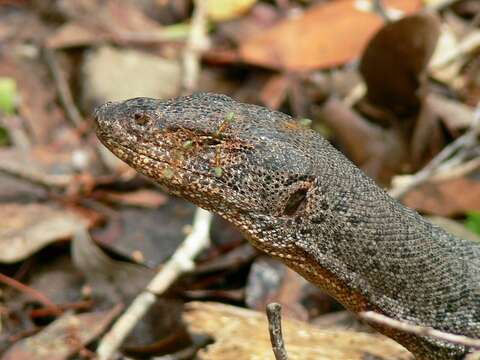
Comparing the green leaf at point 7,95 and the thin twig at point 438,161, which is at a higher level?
the thin twig at point 438,161

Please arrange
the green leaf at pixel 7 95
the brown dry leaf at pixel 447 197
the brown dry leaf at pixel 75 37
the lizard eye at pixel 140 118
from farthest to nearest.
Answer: the brown dry leaf at pixel 75 37 < the green leaf at pixel 7 95 < the brown dry leaf at pixel 447 197 < the lizard eye at pixel 140 118

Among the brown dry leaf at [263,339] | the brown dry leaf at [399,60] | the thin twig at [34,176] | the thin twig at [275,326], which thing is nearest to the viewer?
the thin twig at [275,326]

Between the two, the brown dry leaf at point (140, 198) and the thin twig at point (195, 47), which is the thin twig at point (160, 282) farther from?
the thin twig at point (195, 47)

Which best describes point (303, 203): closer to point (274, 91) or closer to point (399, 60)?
point (399, 60)

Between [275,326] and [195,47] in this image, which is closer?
[275,326]

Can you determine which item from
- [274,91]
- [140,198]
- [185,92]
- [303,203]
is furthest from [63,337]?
[274,91]

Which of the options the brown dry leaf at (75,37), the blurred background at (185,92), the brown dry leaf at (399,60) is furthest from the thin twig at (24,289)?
the brown dry leaf at (75,37)

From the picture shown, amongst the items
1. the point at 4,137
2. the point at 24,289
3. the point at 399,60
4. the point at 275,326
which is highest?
the point at 399,60
